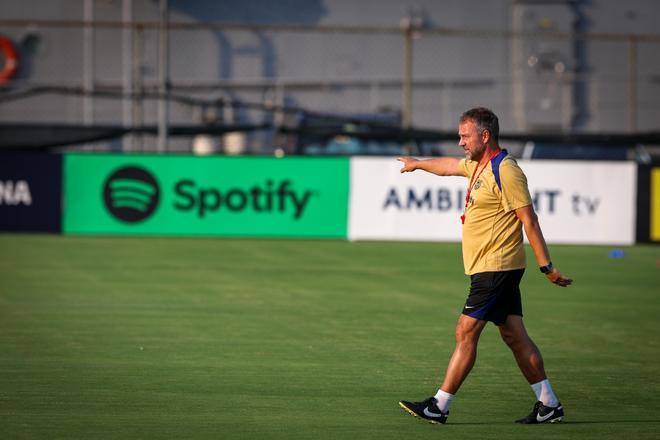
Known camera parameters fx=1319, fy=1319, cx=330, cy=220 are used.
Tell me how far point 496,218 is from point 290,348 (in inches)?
120

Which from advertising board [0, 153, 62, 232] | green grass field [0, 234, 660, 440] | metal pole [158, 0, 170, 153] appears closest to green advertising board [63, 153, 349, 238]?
advertising board [0, 153, 62, 232]

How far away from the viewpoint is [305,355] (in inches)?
385

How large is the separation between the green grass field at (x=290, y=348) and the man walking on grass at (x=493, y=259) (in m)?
0.24

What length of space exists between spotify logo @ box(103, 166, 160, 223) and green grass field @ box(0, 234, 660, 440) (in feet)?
9.11

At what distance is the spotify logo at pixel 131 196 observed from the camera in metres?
20.2

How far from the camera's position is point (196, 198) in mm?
20266

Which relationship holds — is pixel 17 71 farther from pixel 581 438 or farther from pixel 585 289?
pixel 581 438

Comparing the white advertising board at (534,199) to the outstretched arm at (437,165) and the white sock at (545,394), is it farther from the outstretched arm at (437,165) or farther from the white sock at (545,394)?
the white sock at (545,394)

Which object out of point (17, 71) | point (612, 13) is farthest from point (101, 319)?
point (612, 13)

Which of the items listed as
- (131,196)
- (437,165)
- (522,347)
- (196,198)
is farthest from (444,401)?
(131,196)

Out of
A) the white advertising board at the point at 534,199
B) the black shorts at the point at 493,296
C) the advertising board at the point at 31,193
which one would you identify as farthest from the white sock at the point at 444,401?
the advertising board at the point at 31,193

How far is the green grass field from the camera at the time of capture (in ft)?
24.6

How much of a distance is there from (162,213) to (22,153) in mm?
2369

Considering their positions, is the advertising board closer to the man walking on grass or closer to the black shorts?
the man walking on grass
